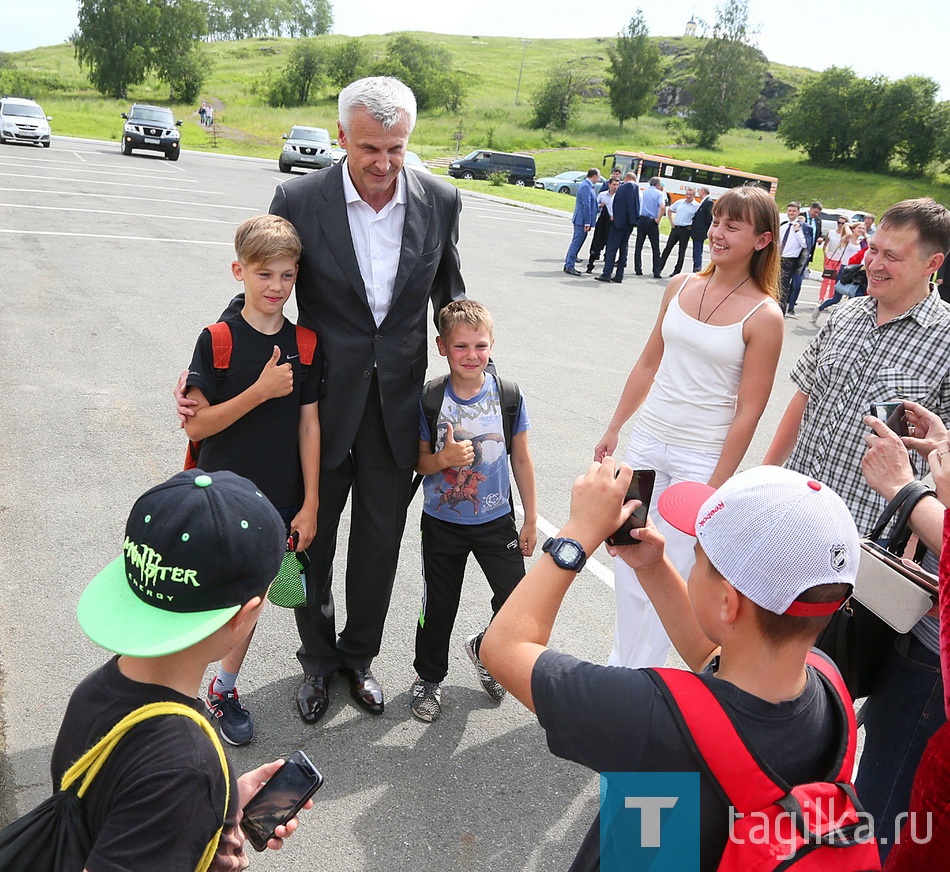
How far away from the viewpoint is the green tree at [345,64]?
84.8 metres

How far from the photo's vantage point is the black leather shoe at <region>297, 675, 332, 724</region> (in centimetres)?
333

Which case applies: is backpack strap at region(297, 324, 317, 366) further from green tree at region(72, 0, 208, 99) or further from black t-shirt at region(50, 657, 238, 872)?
green tree at region(72, 0, 208, 99)

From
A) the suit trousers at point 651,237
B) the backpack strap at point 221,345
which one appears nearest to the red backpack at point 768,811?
the backpack strap at point 221,345

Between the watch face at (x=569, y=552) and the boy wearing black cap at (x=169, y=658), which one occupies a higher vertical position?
the watch face at (x=569, y=552)

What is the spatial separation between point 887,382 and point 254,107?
81258 millimetres

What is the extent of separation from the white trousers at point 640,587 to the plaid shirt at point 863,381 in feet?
1.51

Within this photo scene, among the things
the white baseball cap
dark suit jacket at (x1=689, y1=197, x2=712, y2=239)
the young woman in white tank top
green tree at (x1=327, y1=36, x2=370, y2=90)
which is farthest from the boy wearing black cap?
green tree at (x1=327, y1=36, x2=370, y2=90)

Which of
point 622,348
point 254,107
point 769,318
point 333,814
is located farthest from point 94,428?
point 254,107

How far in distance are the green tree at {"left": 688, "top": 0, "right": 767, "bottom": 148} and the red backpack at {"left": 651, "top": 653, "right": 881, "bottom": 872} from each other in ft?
273

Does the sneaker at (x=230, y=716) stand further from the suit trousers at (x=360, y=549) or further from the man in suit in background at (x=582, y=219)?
the man in suit in background at (x=582, y=219)

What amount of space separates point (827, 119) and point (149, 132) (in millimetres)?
56606

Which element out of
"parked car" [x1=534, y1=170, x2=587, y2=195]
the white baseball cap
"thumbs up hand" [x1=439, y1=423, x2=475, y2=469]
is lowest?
"thumbs up hand" [x1=439, y1=423, x2=475, y2=469]

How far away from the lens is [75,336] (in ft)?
25.7

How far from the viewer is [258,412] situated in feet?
9.98
